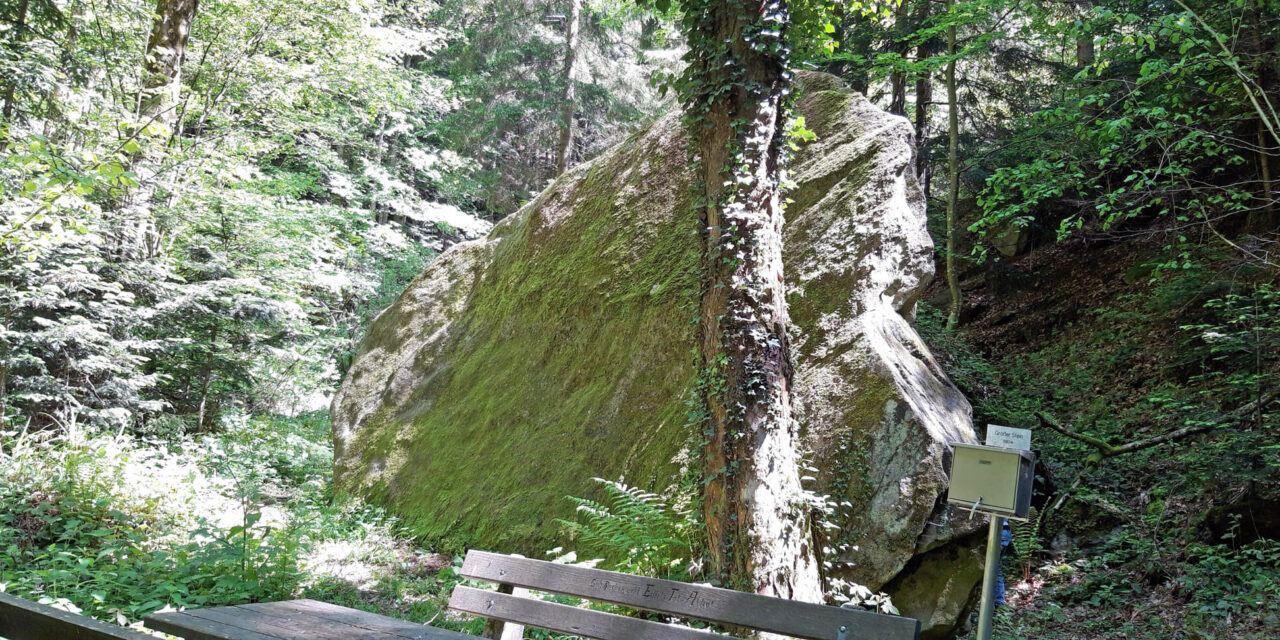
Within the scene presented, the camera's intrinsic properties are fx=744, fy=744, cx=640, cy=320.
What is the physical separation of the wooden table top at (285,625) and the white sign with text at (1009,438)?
2458mm

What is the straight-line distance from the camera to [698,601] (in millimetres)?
3221

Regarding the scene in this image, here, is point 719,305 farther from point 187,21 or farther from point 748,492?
point 187,21

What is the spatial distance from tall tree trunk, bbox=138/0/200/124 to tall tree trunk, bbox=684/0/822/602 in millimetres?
8376

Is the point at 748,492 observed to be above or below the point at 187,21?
below

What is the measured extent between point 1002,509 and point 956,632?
68.5 inches

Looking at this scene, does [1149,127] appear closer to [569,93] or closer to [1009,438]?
[1009,438]

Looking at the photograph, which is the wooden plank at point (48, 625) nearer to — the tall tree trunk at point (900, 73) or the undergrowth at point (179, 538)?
the undergrowth at point (179, 538)

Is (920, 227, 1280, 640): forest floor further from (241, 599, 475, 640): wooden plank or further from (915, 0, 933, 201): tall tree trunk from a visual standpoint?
(241, 599, 475, 640): wooden plank

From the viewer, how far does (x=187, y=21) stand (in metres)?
10.1

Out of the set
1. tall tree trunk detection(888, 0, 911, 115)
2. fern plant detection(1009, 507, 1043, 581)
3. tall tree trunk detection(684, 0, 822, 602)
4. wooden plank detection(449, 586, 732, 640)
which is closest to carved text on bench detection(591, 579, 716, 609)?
wooden plank detection(449, 586, 732, 640)

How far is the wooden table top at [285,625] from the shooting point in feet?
9.02

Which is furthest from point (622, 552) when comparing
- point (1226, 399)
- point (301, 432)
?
point (301, 432)

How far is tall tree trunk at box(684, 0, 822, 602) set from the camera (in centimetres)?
427

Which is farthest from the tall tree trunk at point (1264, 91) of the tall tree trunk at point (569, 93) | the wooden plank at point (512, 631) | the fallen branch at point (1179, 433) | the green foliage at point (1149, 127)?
the tall tree trunk at point (569, 93)
